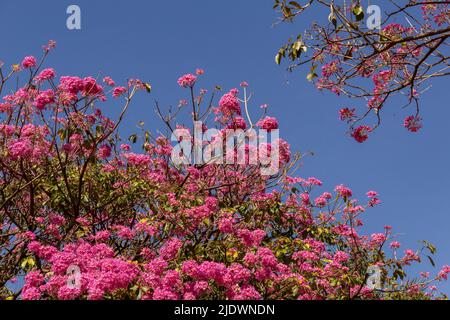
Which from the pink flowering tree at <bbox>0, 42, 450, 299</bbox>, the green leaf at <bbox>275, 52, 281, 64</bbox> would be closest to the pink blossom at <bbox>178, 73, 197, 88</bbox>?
the pink flowering tree at <bbox>0, 42, 450, 299</bbox>

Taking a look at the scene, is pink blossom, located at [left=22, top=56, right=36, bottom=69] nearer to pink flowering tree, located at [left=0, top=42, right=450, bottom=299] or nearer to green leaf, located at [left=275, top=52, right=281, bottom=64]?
pink flowering tree, located at [left=0, top=42, right=450, bottom=299]

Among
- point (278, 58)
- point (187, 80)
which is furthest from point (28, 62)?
point (278, 58)

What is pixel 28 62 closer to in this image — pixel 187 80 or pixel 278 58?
pixel 187 80

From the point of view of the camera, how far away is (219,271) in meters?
6.08

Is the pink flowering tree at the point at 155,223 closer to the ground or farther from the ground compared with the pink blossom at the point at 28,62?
closer to the ground

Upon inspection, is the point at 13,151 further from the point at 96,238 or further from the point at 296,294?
the point at 296,294

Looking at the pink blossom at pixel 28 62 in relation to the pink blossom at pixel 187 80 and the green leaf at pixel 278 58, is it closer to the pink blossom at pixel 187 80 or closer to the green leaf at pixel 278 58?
the pink blossom at pixel 187 80

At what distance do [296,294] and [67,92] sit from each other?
14.2 feet

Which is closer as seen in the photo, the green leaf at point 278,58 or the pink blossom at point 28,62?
the green leaf at point 278,58

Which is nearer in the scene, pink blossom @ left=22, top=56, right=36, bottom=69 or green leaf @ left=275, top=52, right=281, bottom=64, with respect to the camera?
green leaf @ left=275, top=52, right=281, bottom=64

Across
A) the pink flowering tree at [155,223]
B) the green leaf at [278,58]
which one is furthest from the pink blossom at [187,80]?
the green leaf at [278,58]

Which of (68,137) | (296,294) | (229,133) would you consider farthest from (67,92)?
(296,294)
